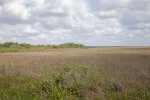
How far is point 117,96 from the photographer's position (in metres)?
3.91

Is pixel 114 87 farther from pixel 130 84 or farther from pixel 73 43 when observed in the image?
pixel 73 43

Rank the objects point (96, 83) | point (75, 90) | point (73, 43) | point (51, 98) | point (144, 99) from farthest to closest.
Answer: point (73, 43), point (96, 83), point (75, 90), point (51, 98), point (144, 99)

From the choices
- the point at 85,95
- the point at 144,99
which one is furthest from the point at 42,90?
the point at 144,99

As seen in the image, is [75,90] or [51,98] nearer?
[51,98]

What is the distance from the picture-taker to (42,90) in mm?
4500

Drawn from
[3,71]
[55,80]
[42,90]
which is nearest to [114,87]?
[55,80]

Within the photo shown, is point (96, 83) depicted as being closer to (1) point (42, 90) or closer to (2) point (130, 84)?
(2) point (130, 84)

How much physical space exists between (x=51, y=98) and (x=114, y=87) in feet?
7.86

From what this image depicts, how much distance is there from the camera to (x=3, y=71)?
7488mm

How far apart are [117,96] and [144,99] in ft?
2.54

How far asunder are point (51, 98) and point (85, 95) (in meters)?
1.14

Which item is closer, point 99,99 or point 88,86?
point 99,99

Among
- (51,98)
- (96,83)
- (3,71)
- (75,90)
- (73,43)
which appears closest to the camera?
(51,98)

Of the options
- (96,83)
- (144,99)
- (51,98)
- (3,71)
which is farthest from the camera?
(3,71)
